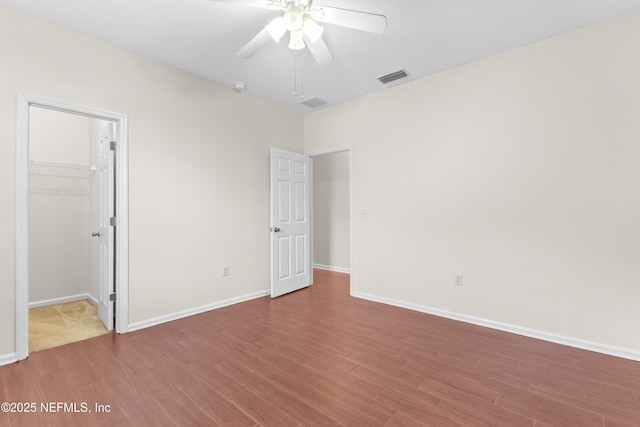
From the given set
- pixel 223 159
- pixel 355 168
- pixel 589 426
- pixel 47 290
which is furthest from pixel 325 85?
pixel 47 290

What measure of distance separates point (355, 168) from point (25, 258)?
3.53 m

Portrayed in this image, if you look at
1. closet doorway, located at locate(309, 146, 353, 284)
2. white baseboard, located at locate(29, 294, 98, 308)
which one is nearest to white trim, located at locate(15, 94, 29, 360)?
white baseboard, located at locate(29, 294, 98, 308)

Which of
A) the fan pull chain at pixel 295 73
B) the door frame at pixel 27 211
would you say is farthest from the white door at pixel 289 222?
the door frame at pixel 27 211

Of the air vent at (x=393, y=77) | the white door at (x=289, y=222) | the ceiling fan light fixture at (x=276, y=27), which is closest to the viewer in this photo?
the ceiling fan light fixture at (x=276, y=27)

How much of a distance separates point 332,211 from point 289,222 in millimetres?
1956

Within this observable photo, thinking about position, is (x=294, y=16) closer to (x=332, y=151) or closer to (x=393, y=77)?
(x=393, y=77)

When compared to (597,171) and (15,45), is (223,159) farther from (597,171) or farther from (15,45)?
(597,171)

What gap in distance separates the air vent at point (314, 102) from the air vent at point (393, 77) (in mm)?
968

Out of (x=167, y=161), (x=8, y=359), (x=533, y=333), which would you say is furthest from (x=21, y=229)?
(x=533, y=333)

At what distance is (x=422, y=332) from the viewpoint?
2938mm

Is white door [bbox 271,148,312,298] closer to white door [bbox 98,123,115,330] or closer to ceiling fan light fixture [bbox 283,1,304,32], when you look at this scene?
white door [bbox 98,123,115,330]

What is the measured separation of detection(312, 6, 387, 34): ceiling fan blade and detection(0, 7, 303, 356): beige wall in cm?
203

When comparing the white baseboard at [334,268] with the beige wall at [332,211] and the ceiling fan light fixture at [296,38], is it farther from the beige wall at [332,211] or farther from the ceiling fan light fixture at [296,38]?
the ceiling fan light fixture at [296,38]

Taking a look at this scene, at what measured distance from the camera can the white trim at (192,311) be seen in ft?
9.94
